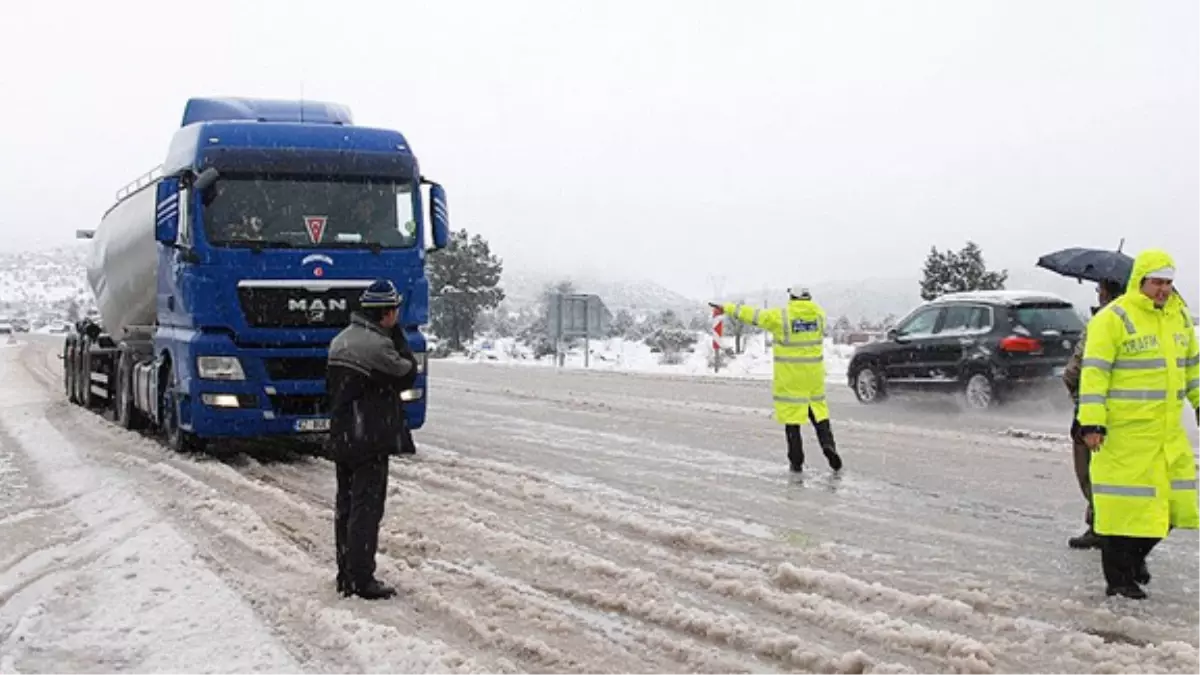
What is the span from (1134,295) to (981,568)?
1759mm

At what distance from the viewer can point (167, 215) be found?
10.7 m

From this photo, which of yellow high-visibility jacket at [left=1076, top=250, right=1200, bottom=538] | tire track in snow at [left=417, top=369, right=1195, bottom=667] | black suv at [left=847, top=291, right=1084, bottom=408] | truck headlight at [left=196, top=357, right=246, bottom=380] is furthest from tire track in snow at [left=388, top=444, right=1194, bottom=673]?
black suv at [left=847, top=291, right=1084, bottom=408]

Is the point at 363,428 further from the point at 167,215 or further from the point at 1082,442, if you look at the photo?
the point at 167,215

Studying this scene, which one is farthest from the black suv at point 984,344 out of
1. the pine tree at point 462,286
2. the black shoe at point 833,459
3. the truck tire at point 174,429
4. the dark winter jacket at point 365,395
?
the pine tree at point 462,286

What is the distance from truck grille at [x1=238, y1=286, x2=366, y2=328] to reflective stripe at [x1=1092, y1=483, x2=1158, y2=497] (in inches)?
281

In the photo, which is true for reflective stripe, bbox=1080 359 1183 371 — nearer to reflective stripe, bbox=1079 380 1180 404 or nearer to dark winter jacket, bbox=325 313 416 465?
reflective stripe, bbox=1079 380 1180 404

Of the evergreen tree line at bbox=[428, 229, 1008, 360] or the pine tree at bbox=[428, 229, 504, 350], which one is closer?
the evergreen tree line at bbox=[428, 229, 1008, 360]

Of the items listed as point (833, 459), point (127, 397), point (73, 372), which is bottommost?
point (833, 459)

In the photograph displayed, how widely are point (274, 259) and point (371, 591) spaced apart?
5.52m

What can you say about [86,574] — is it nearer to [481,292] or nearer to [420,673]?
[420,673]

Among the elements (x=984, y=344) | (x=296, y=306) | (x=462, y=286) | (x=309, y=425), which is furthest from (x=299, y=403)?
(x=462, y=286)

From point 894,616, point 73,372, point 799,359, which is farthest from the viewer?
point 73,372

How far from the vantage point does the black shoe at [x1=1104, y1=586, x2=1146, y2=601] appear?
226 inches

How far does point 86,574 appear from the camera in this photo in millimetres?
6559
